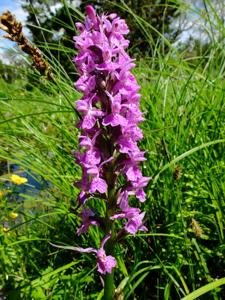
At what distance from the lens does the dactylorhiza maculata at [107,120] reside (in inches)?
48.1

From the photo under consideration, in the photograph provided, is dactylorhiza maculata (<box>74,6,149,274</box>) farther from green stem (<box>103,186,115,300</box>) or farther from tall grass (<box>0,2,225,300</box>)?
tall grass (<box>0,2,225,300</box>)

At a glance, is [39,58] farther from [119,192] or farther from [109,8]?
[109,8]

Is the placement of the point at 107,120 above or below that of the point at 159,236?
above

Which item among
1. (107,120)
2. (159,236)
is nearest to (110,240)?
(107,120)

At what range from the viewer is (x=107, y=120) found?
1215 millimetres

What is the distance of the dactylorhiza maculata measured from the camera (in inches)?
48.1

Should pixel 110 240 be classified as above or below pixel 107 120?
below

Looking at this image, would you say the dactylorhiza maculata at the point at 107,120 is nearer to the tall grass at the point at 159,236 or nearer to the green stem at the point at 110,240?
the green stem at the point at 110,240

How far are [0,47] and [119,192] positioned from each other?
4.45 ft

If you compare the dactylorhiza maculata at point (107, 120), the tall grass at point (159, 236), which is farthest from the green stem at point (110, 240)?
the tall grass at point (159, 236)

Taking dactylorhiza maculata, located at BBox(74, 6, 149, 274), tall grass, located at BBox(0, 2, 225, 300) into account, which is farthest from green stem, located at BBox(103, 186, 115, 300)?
tall grass, located at BBox(0, 2, 225, 300)

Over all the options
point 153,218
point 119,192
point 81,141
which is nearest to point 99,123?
point 81,141

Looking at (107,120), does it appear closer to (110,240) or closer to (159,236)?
(110,240)

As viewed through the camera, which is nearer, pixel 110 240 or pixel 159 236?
pixel 110 240
